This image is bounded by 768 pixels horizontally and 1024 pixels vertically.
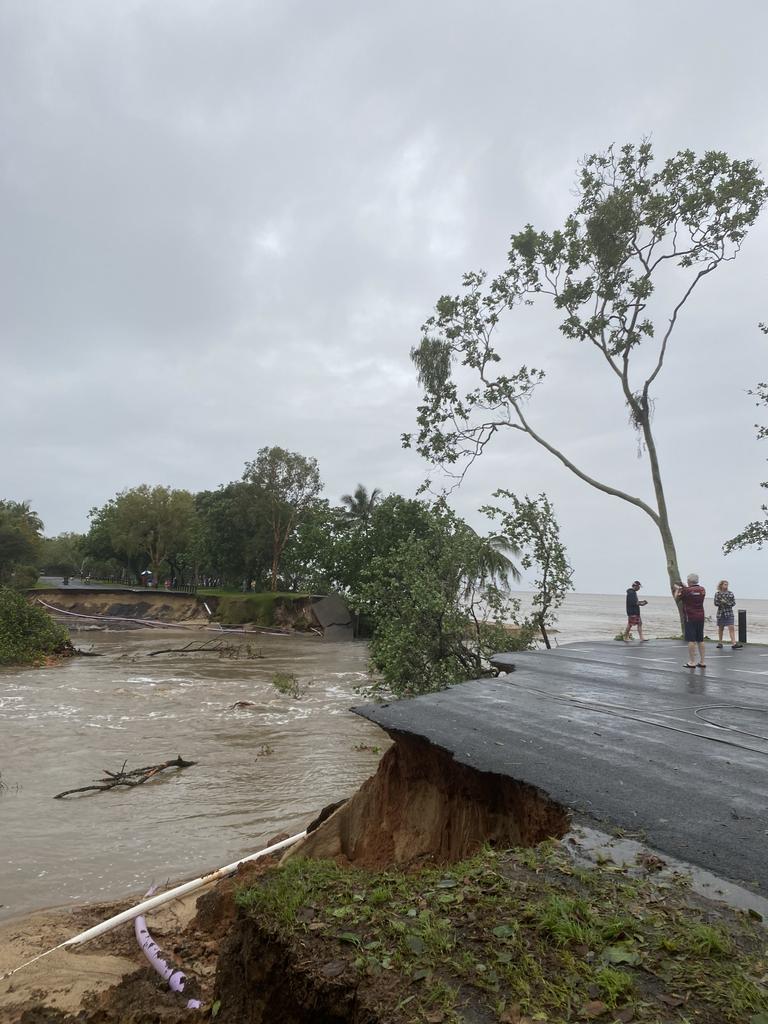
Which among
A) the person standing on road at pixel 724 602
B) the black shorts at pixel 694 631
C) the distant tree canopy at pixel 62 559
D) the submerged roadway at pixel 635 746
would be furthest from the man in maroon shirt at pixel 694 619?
the distant tree canopy at pixel 62 559

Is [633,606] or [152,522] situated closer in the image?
[633,606]

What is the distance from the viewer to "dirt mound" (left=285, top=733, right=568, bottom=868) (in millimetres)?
4121

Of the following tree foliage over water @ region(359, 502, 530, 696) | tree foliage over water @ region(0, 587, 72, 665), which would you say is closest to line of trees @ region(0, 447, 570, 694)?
tree foliage over water @ region(359, 502, 530, 696)

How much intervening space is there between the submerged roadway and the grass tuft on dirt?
0.62 metres

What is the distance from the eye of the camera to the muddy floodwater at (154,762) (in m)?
7.18

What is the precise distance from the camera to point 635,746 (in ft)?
17.3

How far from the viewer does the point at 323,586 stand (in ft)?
136

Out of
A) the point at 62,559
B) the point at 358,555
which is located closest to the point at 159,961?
the point at 358,555

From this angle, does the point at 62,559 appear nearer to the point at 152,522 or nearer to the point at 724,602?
the point at 152,522

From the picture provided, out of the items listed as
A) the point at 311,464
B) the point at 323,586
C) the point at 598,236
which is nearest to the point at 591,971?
the point at 598,236

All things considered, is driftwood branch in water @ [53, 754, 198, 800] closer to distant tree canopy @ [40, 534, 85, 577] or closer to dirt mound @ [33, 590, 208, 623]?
dirt mound @ [33, 590, 208, 623]

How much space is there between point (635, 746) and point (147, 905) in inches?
175

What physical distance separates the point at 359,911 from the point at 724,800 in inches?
98.0

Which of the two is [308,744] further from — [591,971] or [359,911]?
[591,971]
